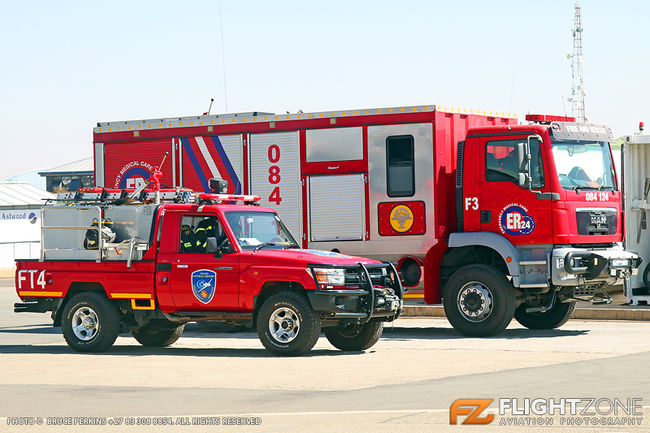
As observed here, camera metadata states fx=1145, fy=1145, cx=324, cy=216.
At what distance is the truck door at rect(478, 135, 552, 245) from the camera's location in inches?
705

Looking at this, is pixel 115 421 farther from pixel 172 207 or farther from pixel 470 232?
pixel 470 232

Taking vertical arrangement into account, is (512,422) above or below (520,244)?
below

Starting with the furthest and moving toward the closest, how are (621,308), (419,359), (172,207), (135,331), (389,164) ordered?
(621,308) → (389,164) → (135,331) → (172,207) → (419,359)

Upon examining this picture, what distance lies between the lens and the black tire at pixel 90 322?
53.7 feet

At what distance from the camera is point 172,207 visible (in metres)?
16.4

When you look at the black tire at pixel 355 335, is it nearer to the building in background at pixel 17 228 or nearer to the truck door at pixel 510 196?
the truck door at pixel 510 196

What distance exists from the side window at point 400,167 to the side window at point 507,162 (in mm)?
1405

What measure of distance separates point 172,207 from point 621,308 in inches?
372

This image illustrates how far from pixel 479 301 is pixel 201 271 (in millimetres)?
4832

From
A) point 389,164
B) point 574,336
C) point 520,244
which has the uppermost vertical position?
point 389,164

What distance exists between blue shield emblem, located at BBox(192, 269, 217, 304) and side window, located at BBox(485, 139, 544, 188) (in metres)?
5.13


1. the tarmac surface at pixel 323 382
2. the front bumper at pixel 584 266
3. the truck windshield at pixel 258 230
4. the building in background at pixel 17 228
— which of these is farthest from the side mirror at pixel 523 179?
the building in background at pixel 17 228

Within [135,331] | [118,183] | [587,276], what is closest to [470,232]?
[587,276]

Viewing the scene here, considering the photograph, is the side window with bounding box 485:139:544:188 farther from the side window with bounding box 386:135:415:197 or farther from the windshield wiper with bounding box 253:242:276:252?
the windshield wiper with bounding box 253:242:276:252
